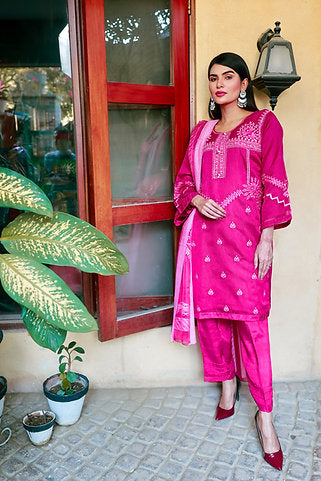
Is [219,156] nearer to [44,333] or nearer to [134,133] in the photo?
[134,133]

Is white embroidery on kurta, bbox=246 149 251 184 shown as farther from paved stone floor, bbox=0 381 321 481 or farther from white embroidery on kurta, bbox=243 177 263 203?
paved stone floor, bbox=0 381 321 481

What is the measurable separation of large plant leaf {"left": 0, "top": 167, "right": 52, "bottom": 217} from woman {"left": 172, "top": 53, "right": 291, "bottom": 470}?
676 mm

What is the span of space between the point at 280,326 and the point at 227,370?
430 mm

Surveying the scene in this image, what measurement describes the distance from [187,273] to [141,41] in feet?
3.59

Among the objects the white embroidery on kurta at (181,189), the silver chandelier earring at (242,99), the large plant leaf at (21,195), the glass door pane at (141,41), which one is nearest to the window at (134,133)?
the glass door pane at (141,41)

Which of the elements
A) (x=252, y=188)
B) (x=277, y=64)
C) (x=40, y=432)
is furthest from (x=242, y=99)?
(x=40, y=432)

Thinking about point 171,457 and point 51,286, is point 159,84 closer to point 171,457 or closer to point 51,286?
point 51,286

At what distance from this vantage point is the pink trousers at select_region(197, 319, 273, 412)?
173cm

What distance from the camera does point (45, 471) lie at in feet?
5.38

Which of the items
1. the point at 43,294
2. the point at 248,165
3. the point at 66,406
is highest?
the point at 248,165

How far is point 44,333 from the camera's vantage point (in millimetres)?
1479

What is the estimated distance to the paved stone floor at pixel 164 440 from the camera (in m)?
1.63

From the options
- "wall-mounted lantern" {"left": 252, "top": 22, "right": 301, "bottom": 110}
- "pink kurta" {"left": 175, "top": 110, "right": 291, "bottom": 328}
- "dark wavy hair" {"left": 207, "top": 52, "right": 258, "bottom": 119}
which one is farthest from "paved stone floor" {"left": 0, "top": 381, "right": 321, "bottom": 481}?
"wall-mounted lantern" {"left": 252, "top": 22, "right": 301, "bottom": 110}

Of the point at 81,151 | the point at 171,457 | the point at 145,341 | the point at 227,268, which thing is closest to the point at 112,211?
the point at 81,151
